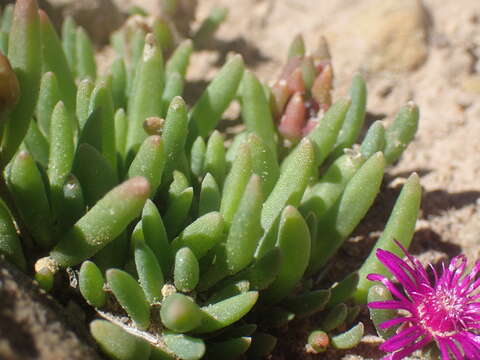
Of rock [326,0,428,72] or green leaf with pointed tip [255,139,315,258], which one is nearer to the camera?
green leaf with pointed tip [255,139,315,258]

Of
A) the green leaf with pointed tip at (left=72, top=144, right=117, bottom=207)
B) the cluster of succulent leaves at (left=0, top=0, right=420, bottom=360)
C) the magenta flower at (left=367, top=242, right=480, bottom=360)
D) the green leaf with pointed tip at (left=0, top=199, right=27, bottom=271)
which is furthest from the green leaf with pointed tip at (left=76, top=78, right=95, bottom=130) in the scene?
the magenta flower at (left=367, top=242, right=480, bottom=360)

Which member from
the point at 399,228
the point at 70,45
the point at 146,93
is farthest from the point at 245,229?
the point at 70,45

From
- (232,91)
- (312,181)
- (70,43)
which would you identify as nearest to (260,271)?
(312,181)

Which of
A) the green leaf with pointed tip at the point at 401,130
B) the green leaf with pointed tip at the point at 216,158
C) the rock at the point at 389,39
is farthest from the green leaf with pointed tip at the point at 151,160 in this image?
the rock at the point at 389,39

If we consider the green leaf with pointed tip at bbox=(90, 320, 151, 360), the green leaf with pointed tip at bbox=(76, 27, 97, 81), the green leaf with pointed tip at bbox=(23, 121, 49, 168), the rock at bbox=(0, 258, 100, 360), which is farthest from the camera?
the green leaf with pointed tip at bbox=(76, 27, 97, 81)

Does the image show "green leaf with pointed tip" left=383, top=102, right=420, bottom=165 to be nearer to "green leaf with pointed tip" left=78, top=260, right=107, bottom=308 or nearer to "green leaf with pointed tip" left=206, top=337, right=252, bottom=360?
"green leaf with pointed tip" left=206, top=337, right=252, bottom=360

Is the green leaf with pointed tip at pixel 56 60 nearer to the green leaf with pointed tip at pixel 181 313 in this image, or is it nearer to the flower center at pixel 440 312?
the green leaf with pointed tip at pixel 181 313
